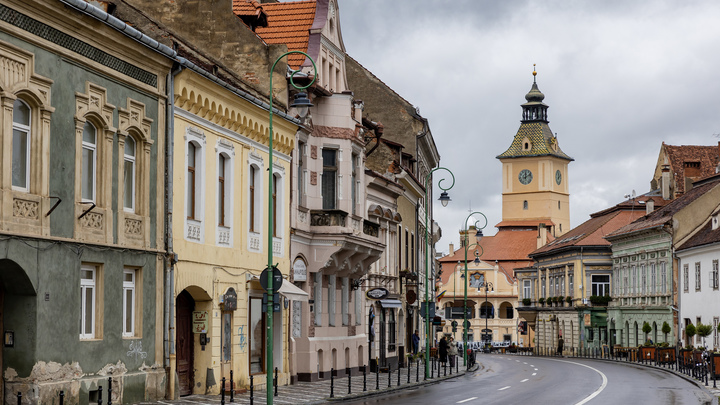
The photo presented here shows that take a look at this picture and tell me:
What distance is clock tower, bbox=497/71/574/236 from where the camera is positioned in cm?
17638

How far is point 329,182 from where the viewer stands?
38.0 m

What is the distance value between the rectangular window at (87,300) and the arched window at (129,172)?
6.96ft

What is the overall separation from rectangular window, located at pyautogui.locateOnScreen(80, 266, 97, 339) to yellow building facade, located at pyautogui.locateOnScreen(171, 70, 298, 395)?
350 centimetres

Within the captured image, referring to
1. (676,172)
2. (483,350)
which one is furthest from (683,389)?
(483,350)

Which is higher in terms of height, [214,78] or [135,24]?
[135,24]

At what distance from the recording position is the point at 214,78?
27969 mm

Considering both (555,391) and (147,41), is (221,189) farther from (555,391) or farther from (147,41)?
(555,391)

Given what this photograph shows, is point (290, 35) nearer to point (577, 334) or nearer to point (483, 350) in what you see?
point (577, 334)

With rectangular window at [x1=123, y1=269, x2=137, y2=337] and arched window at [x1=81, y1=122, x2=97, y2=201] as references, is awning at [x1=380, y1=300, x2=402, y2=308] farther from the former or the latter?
arched window at [x1=81, y1=122, x2=97, y2=201]

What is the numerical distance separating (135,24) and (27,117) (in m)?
11.6

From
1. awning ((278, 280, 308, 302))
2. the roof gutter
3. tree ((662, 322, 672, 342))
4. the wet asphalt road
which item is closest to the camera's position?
the roof gutter

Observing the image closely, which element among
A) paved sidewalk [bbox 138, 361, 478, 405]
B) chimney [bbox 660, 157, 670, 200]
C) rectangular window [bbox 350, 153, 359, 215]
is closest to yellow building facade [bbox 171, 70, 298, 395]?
paved sidewalk [bbox 138, 361, 478, 405]

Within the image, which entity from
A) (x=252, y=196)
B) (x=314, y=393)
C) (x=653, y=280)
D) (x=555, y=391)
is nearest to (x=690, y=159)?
(x=653, y=280)

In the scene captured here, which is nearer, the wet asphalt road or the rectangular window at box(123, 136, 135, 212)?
the rectangular window at box(123, 136, 135, 212)
